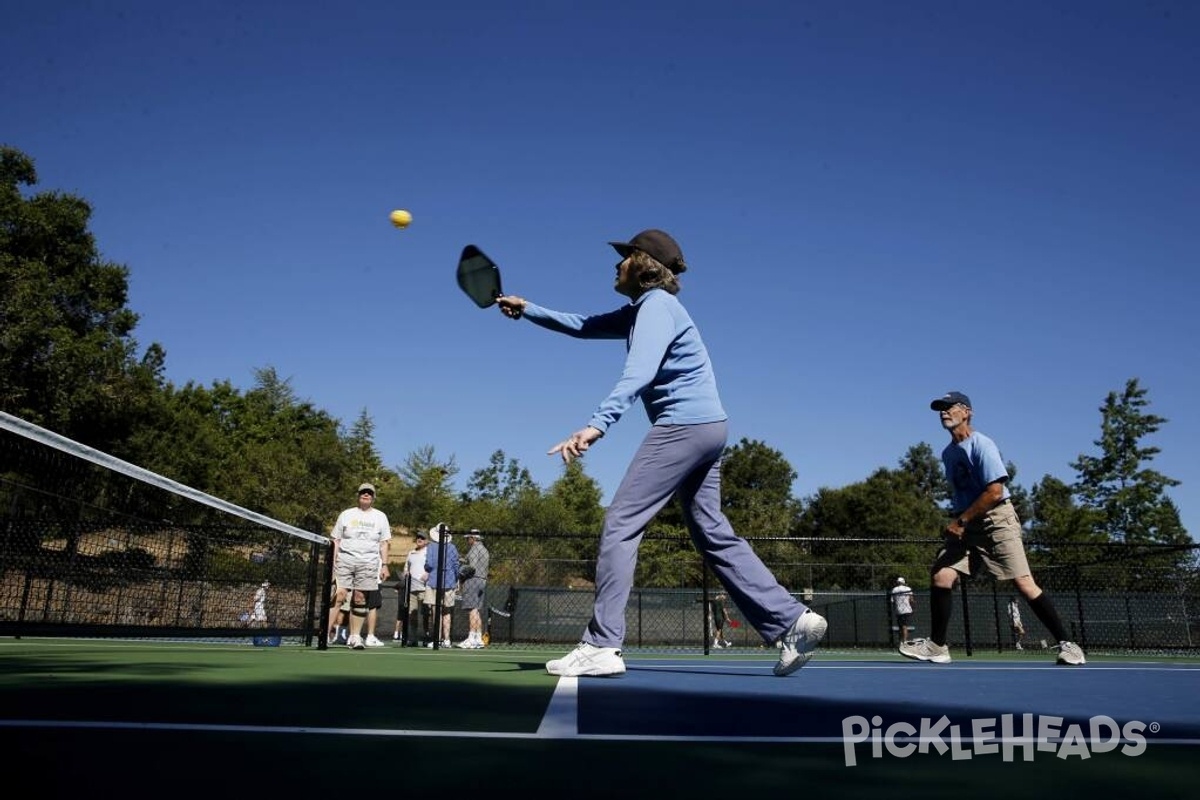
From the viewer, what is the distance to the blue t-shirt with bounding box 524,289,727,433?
172 inches

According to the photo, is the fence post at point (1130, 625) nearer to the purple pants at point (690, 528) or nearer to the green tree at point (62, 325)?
the purple pants at point (690, 528)

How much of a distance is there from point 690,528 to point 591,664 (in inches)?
36.2

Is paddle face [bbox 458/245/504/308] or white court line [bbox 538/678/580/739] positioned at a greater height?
paddle face [bbox 458/245/504/308]

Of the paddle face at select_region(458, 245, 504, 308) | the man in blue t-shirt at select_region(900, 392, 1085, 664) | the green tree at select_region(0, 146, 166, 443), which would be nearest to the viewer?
the paddle face at select_region(458, 245, 504, 308)

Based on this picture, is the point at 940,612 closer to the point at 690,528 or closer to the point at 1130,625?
the point at 690,528

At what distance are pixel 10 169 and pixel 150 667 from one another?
117 feet

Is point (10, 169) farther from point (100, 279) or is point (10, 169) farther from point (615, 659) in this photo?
point (615, 659)

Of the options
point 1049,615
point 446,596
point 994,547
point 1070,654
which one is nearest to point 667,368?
point 994,547

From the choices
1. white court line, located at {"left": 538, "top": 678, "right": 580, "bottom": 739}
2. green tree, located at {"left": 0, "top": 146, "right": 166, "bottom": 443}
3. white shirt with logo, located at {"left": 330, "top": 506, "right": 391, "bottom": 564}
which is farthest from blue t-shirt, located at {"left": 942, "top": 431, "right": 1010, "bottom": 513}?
green tree, located at {"left": 0, "top": 146, "right": 166, "bottom": 443}

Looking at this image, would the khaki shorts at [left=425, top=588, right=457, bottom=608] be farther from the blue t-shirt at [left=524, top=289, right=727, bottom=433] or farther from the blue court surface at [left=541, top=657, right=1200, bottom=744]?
the blue t-shirt at [left=524, top=289, right=727, bottom=433]

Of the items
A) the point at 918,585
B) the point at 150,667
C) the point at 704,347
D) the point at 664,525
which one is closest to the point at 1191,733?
the point at 704,347

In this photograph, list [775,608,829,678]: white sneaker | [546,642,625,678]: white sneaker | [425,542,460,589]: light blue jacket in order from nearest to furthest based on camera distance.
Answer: [546,642,625,678]: white sneaker
[775,608,829,678]: white sneaker
[425,542,460,589]: light blue jacket

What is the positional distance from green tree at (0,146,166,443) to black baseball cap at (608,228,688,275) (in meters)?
30.5

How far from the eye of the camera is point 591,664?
14.1 feet
